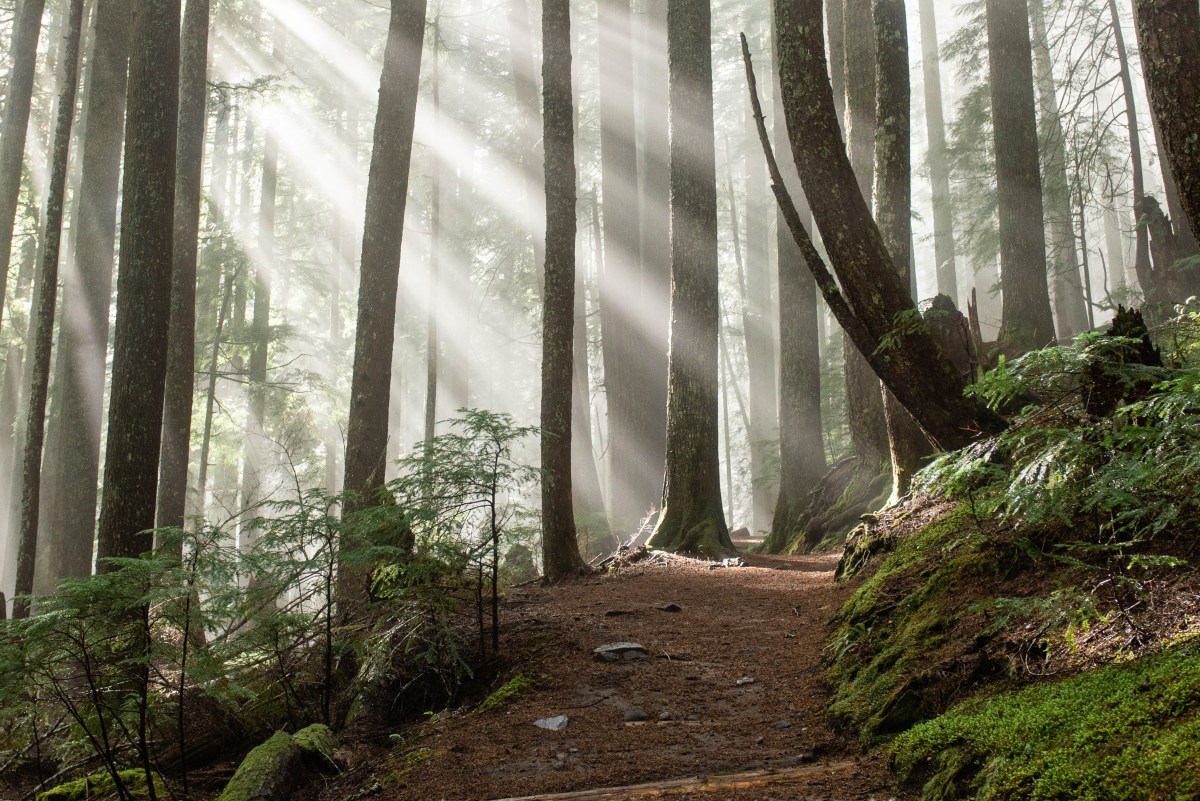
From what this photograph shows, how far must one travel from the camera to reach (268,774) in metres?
4.40

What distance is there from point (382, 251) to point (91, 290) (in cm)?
609

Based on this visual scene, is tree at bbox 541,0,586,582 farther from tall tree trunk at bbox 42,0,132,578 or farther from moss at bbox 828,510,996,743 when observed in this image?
tall tree trunk at bbox 42,0,132,578

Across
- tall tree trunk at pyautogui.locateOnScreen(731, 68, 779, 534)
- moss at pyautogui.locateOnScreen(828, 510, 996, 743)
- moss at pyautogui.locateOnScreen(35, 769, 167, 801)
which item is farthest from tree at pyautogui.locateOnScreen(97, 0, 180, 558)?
tall tree trunk at pyautogui.locateOnScreen(731, 68, 779, 534)

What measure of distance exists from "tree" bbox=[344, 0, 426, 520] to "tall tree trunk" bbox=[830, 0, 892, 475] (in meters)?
6.31

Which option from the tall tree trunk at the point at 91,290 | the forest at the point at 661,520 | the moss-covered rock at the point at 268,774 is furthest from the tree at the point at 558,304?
the tall tree trunk at the point at 91,290

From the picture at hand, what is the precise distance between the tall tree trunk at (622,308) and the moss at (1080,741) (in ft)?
45.8

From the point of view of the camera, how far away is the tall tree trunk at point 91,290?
12.5m

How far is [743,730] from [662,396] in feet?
43.3

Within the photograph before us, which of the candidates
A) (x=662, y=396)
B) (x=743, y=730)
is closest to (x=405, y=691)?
(x=743, y=730)

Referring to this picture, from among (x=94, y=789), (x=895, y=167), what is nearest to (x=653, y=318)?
(x=895, y=167)

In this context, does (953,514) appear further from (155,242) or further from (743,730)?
(155,242)

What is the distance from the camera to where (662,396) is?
57.0 ft

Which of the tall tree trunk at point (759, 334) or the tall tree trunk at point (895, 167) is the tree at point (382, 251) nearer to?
the tall tree trunk at point (895, 167)

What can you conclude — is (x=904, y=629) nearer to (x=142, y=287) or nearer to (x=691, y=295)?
(x=691, y=295)
